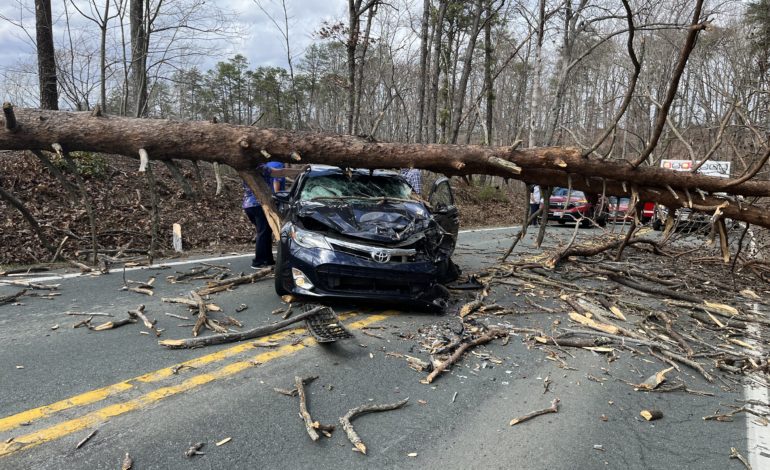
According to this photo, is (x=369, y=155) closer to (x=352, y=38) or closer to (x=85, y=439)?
(x=85, y=439)

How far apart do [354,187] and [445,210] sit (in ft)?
5.14

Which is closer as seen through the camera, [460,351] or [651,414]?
[651,414]

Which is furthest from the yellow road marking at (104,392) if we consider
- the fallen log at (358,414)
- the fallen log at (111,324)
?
the fallen log at (358,414)

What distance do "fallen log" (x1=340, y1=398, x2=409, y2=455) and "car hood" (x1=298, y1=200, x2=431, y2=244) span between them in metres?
2.31

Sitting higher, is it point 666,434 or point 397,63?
point 397,63

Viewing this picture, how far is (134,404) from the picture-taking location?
3.14 metres

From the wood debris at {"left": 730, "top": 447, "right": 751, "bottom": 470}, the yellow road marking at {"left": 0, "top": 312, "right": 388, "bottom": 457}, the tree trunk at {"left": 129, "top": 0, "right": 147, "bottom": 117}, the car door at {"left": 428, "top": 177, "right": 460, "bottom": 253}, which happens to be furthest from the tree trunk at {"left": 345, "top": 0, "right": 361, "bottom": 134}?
the wood debris at {"left": 730, "top": 447, "right": 751, "bottom": 470}

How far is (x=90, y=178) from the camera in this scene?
1164 cm

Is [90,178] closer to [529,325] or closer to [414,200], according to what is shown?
[414,200]

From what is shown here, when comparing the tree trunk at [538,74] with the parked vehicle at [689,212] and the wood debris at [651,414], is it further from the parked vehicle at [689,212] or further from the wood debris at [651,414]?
the wood debris at [651,414]

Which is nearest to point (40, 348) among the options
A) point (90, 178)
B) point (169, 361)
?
point (169, 361)

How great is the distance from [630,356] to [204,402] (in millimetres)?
3791

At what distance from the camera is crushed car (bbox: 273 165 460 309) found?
520cm

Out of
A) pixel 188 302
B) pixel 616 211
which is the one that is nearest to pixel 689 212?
pixel 616 211
